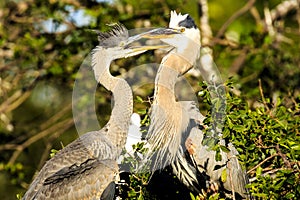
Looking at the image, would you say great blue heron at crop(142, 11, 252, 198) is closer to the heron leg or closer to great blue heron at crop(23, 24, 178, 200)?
the heron leg

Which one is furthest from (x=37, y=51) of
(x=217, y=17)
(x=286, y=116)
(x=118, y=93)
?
(x=217, y=17)

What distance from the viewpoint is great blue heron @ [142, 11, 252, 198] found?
4945mm

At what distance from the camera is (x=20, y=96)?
25.9 ft

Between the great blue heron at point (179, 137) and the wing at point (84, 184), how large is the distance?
1.62ft

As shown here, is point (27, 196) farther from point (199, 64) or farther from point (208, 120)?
point (199, 64)

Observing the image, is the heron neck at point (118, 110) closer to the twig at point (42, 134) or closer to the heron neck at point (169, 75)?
the heron neck at point (169, 75)

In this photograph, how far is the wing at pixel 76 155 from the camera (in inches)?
175

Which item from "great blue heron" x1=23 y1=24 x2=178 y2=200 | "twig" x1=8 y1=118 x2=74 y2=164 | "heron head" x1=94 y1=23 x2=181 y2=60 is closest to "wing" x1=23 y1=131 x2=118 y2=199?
"great blue heron" x1=23 y1=24 x2=178 y2=200

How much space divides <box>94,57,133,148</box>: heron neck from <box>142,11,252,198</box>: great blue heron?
20 cm

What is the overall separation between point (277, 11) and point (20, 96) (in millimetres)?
3225

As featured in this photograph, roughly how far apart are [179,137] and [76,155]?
3.14ft

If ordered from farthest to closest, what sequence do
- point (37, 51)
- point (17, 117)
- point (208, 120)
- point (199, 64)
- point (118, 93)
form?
point (17, 117), point (37, 51), point (199, 64), point (118, 93), point (208, 120)

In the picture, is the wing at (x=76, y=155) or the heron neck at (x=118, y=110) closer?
the wing at (x=76, y=155)

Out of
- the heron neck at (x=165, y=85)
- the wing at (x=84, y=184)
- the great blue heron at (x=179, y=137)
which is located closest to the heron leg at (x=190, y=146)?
the great blue heron at (x=179, y=137)
